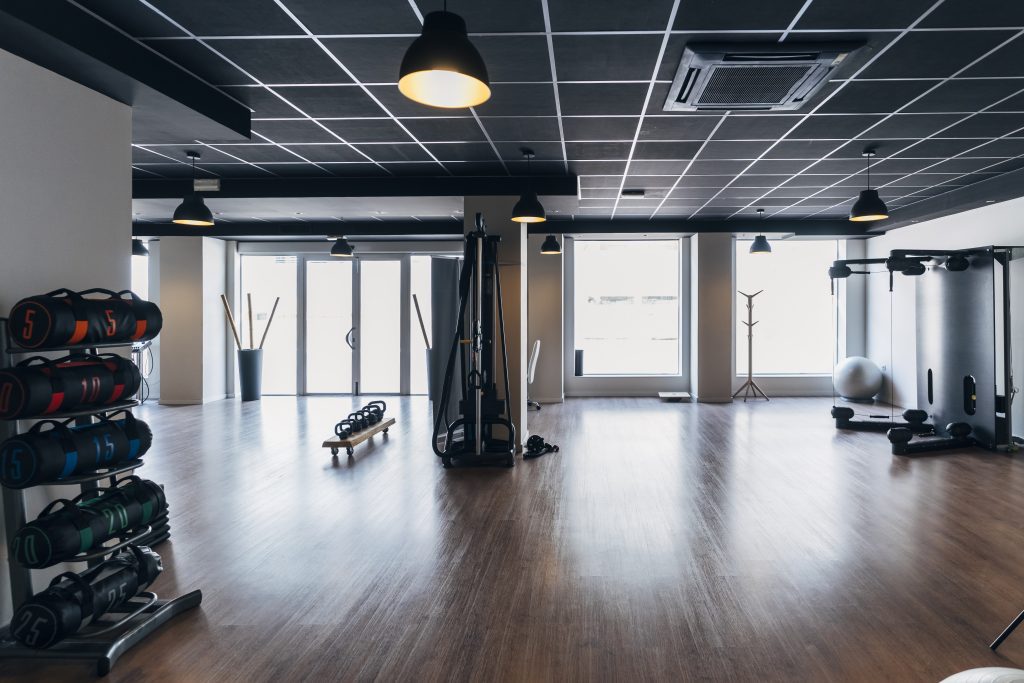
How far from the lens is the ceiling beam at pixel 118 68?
293 centimetres

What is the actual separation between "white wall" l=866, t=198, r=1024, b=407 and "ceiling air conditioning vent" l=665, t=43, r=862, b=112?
4464 millimetres

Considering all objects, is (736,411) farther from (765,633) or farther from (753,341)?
(765,633)

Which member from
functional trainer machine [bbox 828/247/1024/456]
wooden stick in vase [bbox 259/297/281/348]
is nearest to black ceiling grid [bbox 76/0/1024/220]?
functional trainer machine [bbox 828/247/1024/456]

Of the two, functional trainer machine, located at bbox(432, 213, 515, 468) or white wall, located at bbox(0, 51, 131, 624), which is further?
functional trainer machine, located at bbox(432, 213, 515, 468)

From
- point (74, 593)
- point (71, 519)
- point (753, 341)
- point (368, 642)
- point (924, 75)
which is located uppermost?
point (924, 75)

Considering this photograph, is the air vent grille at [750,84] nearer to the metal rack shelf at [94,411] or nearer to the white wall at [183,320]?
the metal rack shelf at [94,411]

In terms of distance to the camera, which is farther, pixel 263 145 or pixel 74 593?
pixel 263 145

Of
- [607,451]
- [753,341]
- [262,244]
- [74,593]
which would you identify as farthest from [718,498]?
[262,244]

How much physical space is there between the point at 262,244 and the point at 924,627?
10964 mm

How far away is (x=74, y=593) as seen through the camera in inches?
102

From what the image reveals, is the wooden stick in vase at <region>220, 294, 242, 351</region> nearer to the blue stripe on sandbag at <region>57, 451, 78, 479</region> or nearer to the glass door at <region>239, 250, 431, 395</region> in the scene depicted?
the glass door at <region>239, 250, 431, 395</region>

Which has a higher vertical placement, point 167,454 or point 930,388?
point 930,388

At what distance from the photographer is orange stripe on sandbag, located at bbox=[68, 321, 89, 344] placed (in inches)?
105

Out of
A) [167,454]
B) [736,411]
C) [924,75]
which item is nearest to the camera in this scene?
[924,75]
